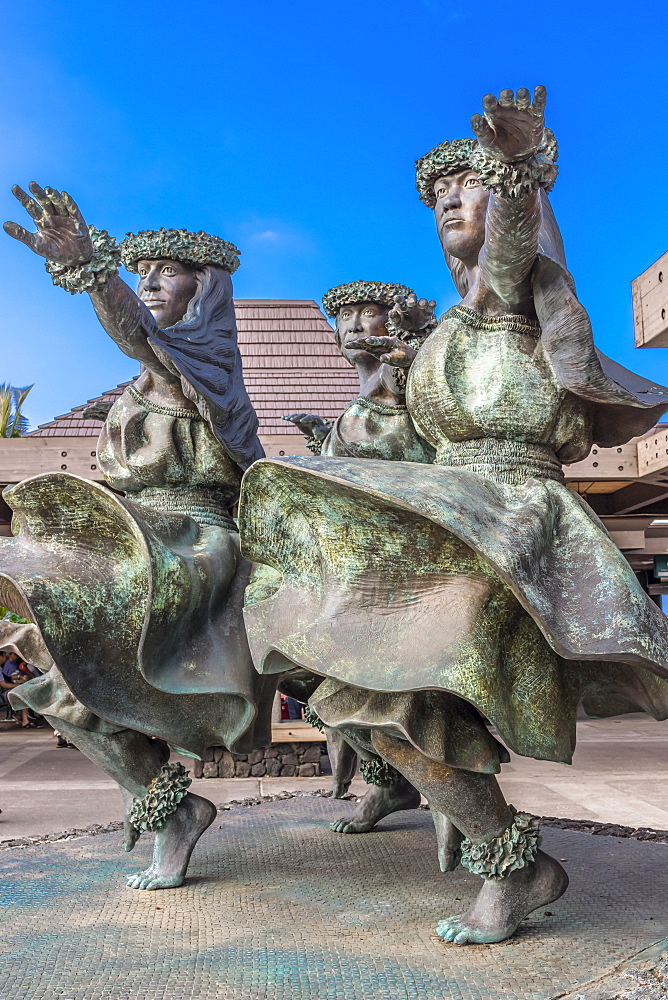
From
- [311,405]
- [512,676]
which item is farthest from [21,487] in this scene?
[311,405]

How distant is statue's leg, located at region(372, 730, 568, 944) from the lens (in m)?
2.41

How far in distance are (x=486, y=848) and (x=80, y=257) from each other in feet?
6.70

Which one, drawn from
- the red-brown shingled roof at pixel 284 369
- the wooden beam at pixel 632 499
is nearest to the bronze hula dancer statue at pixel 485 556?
the wooden beam at pixel 632 499

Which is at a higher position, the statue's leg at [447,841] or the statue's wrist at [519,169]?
the statue's wrist at [519,169]

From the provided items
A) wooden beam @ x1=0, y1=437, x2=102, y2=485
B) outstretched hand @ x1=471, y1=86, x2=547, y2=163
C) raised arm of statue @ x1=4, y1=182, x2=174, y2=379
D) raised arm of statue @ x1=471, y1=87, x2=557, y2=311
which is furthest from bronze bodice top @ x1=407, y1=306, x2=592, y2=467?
wooden beam @ x1=0, y1=437, x2=102, y2=485

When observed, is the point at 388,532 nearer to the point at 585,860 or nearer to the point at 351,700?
the point at 351,700

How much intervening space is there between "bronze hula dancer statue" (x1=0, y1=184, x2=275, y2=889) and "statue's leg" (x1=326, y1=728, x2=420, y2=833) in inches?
39.7

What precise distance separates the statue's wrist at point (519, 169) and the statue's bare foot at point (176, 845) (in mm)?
2092

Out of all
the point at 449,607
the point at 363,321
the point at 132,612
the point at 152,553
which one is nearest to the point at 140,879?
the point at 132,612

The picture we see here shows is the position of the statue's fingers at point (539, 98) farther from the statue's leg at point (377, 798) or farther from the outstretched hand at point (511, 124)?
the statue's leg at point (377, 798)

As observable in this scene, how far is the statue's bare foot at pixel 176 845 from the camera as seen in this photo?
9.96 ft

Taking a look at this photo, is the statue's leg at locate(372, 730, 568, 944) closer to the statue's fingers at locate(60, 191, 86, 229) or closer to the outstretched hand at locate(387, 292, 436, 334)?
the outstretched hand at locate(387, 292, 436, 334)

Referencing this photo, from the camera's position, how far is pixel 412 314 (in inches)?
124

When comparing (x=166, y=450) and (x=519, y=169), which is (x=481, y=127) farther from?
(x=166, y=450)
